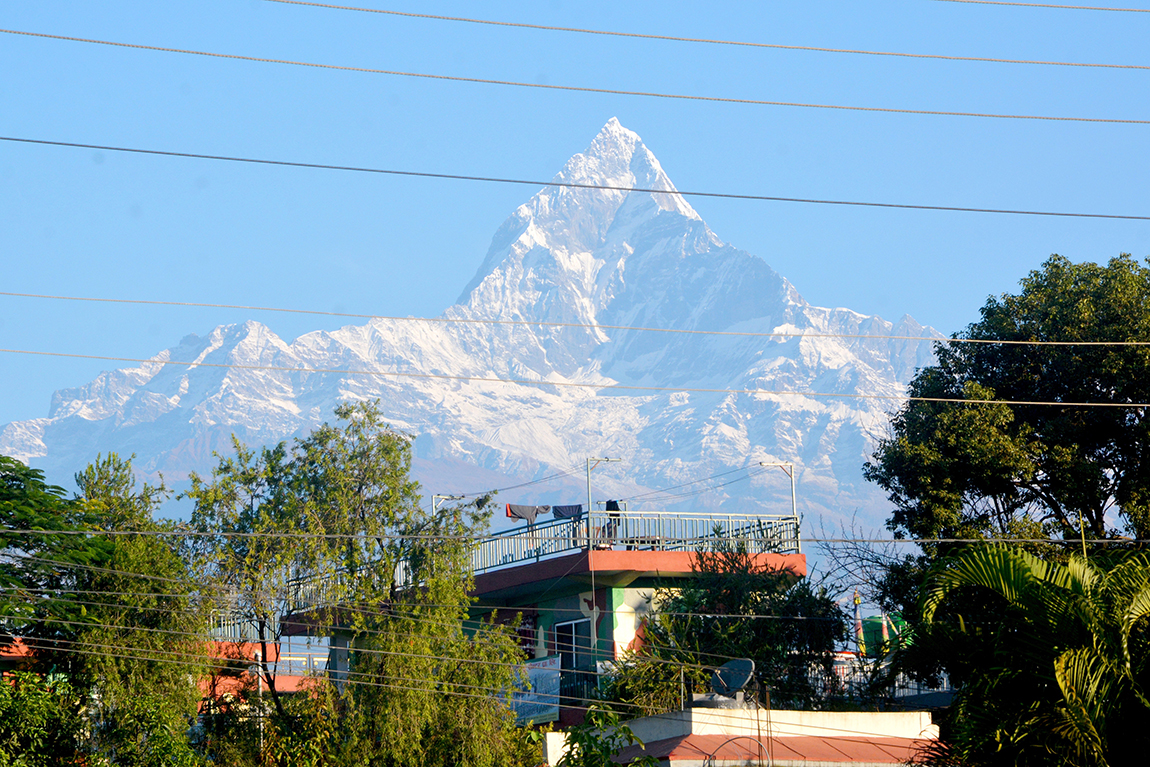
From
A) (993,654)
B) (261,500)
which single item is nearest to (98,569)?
(261,500)

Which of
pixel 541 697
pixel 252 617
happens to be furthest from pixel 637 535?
pixel 252 617

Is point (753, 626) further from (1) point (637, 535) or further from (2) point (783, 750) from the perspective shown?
(2) point (783, 750)

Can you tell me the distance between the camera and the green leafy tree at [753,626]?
26578mm

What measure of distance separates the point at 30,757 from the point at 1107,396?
23.3 meters

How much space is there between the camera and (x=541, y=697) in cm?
3000

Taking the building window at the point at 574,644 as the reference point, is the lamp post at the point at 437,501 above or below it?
A: above

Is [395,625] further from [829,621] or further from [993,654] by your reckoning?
[993,654]

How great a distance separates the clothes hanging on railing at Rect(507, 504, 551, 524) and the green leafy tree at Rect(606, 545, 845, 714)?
5993 millimetres

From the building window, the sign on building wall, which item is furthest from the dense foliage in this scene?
the building window

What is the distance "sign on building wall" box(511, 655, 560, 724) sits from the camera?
2943 centimetres

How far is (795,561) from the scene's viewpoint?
30.7 meters

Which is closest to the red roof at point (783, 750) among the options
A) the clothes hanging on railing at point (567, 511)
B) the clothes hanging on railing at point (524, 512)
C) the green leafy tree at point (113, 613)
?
the green leafy tree at point (113, 613)

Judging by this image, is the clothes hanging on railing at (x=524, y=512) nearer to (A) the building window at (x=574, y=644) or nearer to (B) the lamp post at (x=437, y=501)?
(B) the lamp post at (x=437, y=501)

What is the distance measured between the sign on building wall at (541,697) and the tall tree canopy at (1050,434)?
8.89 metres
